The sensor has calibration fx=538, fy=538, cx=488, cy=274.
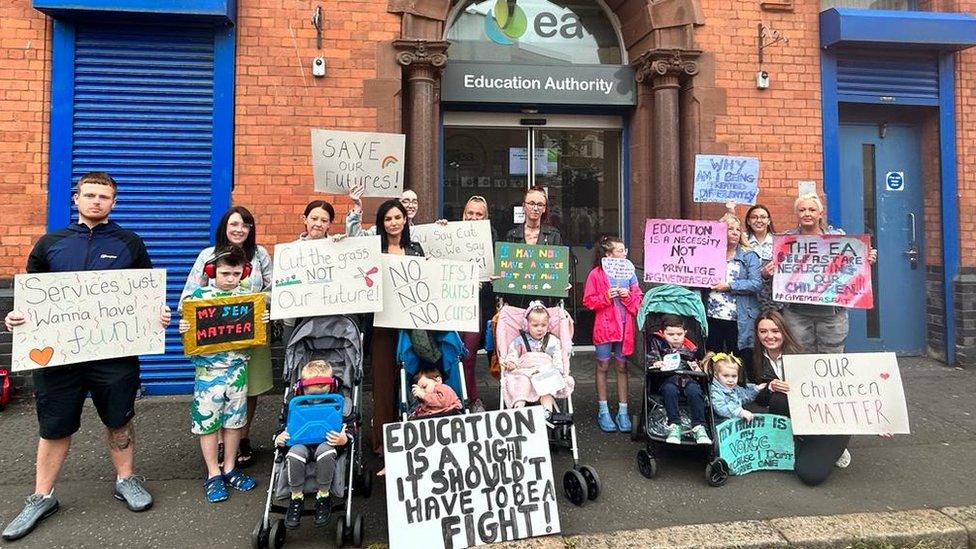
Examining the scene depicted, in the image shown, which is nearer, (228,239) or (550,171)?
(228,239)

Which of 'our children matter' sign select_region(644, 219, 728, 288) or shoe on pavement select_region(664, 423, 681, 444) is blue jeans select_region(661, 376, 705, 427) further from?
'our children matter' sign select_region(644, 219, 728, 288)

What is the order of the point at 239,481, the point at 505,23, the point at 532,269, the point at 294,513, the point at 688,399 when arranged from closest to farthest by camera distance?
1. the point at 294,513
2. the point at 239,481
3. the point at 688,399
4. the point at 532,269
5. the point at 505,23

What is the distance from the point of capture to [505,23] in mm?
6633

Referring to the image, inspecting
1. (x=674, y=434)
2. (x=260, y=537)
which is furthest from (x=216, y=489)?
(x=674, y=434)

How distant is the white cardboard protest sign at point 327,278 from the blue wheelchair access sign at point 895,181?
6741 millimetres

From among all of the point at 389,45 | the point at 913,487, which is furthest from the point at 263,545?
the point at 389,45

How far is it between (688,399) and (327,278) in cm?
259

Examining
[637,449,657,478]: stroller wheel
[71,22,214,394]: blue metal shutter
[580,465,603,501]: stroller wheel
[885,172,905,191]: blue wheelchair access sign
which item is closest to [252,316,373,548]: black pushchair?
[580,465,603,501]: stroller wheel

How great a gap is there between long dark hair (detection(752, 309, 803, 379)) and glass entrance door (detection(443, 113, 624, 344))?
2763mm

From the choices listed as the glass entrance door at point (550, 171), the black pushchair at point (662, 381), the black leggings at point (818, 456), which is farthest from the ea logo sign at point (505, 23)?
the black leggings at point (818, 456)

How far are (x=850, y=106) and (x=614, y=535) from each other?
6.29 metres

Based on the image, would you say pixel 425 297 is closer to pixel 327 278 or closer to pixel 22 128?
pixel 327 278

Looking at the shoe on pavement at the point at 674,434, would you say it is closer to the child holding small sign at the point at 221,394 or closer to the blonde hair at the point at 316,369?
the blonde hair at the point at 316,369

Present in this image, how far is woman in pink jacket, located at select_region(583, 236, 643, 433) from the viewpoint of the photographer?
14.7 feet
